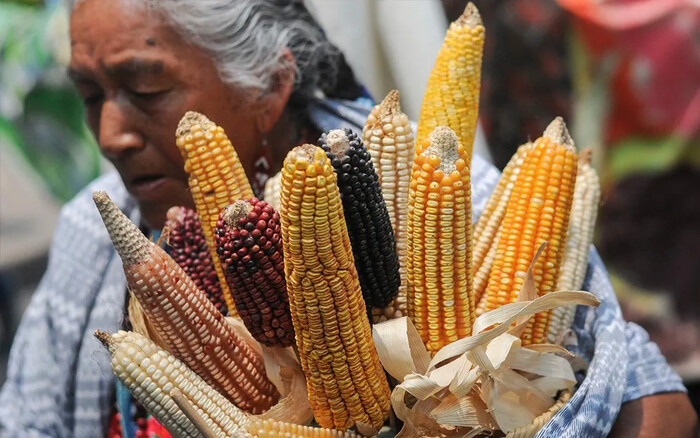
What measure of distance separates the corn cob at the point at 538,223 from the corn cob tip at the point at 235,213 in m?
0.34

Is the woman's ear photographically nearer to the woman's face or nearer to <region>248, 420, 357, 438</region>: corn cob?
the woman's face

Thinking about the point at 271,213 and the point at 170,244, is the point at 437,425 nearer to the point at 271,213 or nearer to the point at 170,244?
the point at 271,213

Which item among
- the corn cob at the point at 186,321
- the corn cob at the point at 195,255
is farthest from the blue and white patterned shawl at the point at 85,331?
the corn cob at the point at 186,321

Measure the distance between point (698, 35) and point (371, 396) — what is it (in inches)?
62.8

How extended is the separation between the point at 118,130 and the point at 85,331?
0.45 m

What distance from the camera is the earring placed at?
3.80ft

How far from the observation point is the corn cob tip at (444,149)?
2.59 ft

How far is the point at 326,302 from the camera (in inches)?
30.8

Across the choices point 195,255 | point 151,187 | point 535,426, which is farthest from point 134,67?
point 535,426

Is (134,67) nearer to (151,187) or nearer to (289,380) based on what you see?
(151,187)

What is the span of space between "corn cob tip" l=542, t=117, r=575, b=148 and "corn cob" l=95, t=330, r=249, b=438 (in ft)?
1.67

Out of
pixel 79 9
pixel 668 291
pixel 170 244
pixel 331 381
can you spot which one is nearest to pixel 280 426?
pixel 331 381

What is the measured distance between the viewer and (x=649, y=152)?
216 cm

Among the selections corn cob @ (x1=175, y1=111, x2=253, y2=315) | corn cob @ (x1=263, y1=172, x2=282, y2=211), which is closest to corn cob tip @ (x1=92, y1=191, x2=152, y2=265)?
corn cob @ (x1=175, y1=111, x2=253, y2=315)
